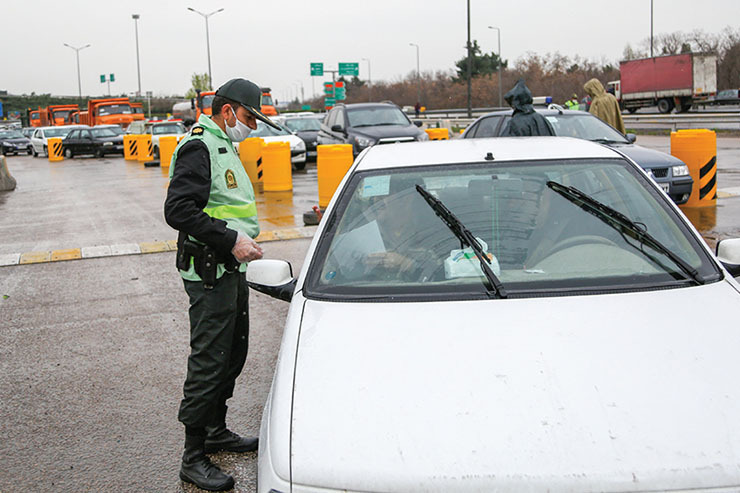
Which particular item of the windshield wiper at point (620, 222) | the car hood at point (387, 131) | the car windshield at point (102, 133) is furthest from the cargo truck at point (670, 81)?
the windshield wiper at point (620, 222)

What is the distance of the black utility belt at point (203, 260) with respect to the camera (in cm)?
342

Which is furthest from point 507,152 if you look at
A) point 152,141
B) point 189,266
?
point 152,141

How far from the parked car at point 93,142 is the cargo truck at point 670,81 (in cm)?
3077

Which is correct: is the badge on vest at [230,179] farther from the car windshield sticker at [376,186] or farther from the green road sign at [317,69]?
the green road sign at [317,69]

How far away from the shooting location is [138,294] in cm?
741

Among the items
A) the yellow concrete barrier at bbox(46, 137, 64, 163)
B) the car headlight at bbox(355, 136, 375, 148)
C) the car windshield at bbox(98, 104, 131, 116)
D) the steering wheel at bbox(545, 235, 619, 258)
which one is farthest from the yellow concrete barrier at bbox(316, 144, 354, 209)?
the car windshield at bbox(98, 104, 131, 116)

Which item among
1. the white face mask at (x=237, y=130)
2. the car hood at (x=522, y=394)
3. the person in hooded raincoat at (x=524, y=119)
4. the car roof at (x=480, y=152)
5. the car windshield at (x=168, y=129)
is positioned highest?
the car windshield at (x=168, y=129)

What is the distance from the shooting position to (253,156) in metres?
18.5

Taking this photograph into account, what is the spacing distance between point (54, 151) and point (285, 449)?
3624 cm

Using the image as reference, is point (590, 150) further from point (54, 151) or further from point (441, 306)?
point (54, 151)

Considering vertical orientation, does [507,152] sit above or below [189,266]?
above

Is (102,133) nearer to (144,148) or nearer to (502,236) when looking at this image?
(144,148)

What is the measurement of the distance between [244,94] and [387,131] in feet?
46.9

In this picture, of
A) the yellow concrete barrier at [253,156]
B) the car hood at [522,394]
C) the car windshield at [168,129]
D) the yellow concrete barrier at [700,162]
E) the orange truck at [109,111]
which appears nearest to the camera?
the car hood at [522,394]
